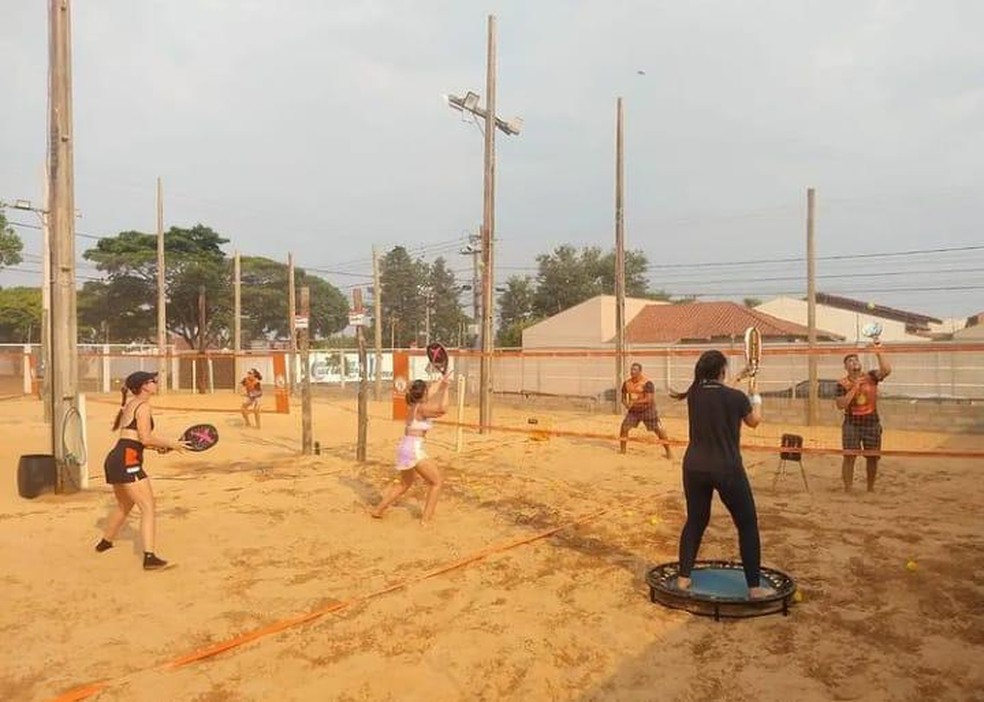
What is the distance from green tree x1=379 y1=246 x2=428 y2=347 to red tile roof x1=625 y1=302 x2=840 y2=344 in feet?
115

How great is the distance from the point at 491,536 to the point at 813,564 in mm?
2794

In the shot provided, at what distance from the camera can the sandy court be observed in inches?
168

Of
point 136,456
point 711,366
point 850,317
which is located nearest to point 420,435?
point 136,456

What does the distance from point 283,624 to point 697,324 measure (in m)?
36.1

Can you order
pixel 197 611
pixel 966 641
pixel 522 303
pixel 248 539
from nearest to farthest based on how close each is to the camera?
pixel 966 641 → pixel 197 611 → pixel 248 539 → pixel 522 303

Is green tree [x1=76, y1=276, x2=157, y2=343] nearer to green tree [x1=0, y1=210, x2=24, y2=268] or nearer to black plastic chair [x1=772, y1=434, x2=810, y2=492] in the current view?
green tree [x1=0, y1=210, x2=24, y2=268]

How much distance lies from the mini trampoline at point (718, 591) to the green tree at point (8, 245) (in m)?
34.0

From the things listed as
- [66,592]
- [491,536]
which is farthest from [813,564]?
[66,592]

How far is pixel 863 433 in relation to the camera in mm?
9477

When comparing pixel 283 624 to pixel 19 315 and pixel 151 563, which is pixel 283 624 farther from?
pixel 19 315

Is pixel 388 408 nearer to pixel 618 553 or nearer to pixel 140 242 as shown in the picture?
pixel 618 553

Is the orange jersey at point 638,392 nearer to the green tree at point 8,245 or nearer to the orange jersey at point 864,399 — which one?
the orange jersey at point 864,399

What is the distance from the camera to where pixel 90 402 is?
26484 millimetres

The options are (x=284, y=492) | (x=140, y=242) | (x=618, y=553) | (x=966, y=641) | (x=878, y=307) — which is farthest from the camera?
(x=878, y=307)
